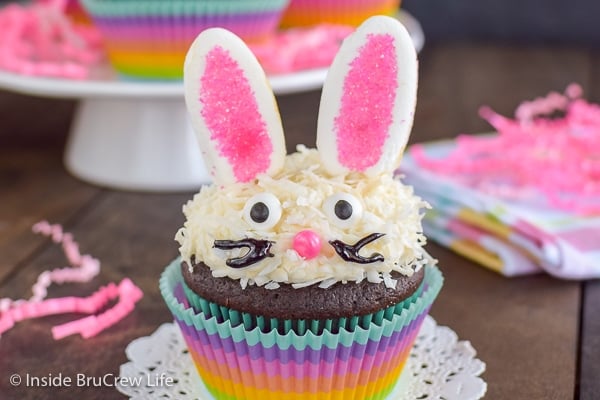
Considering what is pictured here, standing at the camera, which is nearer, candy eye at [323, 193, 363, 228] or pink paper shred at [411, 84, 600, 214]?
candy eye at [323, 193, 363, 228]

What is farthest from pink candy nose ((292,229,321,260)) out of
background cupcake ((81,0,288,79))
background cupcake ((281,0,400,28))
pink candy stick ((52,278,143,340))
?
background cupcake ((281,0,400,28))

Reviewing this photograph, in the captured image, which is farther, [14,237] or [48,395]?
[14,237]

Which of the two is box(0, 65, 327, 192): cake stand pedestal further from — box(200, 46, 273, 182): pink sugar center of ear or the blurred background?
the blurred background

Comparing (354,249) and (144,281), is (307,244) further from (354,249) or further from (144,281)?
(144,281)

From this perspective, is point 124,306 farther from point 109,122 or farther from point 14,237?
point 109,122

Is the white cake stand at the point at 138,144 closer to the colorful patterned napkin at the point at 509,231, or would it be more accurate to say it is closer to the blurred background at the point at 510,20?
the colorful patterned napkin at the point at 509,231

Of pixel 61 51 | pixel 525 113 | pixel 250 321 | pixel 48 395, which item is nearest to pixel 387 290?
pixel 250 321

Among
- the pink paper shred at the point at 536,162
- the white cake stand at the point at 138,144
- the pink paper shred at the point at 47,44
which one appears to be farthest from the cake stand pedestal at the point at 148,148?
the pink paper shred at the point at 536,162
